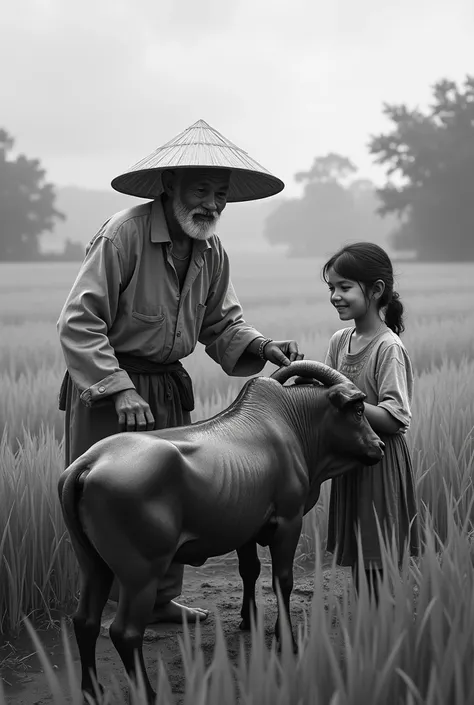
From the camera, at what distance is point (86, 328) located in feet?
6.03

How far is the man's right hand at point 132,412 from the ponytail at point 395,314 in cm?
78

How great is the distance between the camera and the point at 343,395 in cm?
172

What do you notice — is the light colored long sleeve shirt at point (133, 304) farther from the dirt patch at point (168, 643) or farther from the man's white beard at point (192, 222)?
the dirt patch at point (168, 643)

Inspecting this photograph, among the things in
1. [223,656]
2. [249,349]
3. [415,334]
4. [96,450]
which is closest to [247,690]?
[223,656]

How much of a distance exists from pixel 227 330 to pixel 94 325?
1.60ft

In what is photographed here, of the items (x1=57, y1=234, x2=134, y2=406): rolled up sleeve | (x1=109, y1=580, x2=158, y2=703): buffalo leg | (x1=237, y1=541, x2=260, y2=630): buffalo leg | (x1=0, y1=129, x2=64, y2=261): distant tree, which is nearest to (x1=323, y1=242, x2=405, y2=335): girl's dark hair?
(x1=57, y1=234, x2=134, y2=406): rolled up sleeve

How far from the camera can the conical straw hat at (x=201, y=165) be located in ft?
6.07

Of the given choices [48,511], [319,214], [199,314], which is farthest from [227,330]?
[319,214]

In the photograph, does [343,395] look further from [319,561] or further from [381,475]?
[319,561]

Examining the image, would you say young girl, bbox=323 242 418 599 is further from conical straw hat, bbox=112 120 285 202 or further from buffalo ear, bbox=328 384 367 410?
conical straw hat, bbox=112 120 285 202

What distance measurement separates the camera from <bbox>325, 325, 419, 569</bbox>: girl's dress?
190 centimetres

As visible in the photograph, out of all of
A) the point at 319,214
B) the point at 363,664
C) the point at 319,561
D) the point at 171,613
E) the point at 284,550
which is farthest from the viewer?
the point at 319,214

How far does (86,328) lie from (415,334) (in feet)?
14.6

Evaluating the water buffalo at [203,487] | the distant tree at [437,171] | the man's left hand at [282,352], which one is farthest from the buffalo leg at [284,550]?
the distant tree at [437,171]
